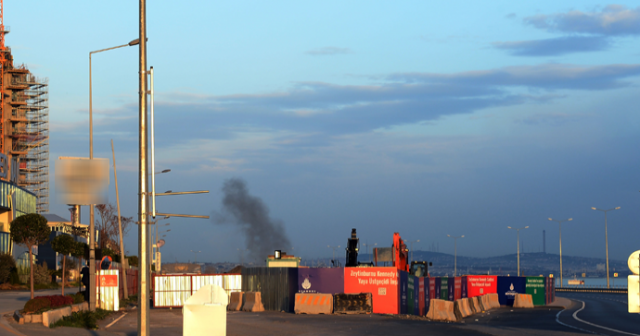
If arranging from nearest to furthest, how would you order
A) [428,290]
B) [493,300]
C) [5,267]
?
[428,290], [493,300], [5,267]

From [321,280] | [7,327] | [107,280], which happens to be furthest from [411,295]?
[7,327]

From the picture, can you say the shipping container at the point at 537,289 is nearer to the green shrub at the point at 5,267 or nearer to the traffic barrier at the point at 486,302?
the traffic barrier at the point at 486,302

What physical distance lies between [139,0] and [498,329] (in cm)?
1649

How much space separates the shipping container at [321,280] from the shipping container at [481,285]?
818 inches

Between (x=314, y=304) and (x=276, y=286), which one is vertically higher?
(x=276, y=286)

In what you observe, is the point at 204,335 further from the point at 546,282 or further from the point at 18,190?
the point at 18,190

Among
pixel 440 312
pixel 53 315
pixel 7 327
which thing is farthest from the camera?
pixel 440 312

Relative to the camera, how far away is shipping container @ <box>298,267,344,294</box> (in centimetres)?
3014

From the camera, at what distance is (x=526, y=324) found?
28.4 metres

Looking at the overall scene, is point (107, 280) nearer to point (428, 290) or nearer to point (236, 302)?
point (236, 302)

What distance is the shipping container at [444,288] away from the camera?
133 ft

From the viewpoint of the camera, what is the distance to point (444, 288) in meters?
41.4

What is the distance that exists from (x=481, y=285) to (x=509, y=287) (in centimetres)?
182

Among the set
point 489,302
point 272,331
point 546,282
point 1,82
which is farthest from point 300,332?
point 1,82
